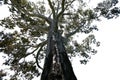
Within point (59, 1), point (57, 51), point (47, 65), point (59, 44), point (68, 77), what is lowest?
point (68, 77)

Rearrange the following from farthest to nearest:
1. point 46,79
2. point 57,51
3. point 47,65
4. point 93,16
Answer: point 93,16
point 57,51
point 47,65
point 46,79

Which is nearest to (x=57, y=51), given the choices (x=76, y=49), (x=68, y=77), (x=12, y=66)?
(x=68, y=77)

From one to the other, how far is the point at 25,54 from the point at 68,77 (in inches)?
311

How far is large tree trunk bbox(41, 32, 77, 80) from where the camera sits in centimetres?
617

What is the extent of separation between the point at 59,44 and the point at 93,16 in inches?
207

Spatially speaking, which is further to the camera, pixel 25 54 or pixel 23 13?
pixel 25 54

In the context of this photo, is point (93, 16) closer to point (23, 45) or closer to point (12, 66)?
point (23, 45)

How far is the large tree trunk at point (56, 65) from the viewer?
617 cm

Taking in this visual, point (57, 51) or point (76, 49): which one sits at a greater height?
point (76, 49)

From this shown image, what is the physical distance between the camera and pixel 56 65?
6859mm

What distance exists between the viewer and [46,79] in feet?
19.9

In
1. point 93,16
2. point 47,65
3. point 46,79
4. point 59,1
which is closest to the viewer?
point 46,79

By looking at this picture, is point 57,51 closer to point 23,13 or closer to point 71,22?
point 23,13

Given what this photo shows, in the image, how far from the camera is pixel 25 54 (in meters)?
13.7
